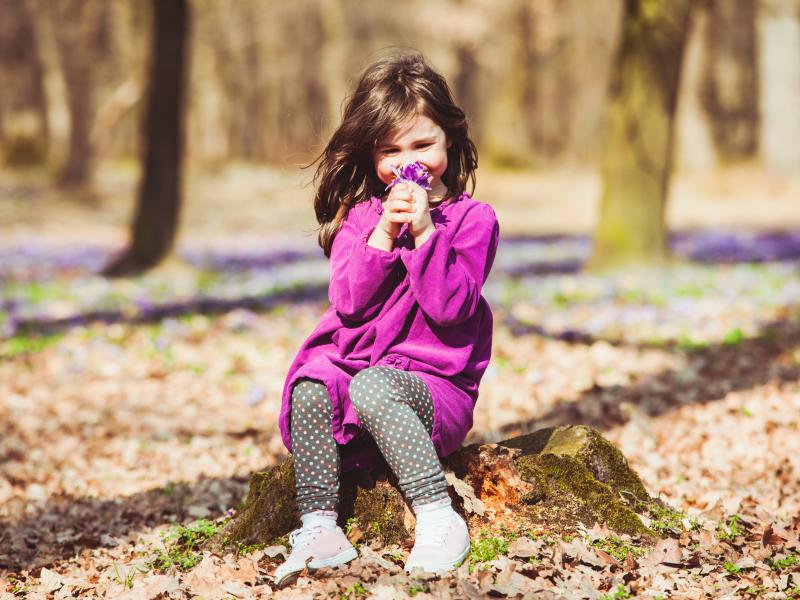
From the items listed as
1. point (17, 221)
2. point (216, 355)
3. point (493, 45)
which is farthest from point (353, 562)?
point (493, 45)

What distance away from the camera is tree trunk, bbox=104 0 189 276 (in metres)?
11.3

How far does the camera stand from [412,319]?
137 inches

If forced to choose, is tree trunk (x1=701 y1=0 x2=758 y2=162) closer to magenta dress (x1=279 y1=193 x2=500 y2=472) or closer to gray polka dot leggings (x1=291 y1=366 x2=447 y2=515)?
magenta dress (x1=279 y1=193 x2=500 y2=472)

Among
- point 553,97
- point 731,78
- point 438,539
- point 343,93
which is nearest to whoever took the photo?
point 438,539

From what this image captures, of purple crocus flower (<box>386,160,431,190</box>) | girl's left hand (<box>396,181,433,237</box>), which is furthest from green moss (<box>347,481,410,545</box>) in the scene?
purple crocus flower (<box>386,160,431,190</box>)

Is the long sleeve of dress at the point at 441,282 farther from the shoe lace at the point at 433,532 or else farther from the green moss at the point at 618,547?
the green moss at the point at 618,547

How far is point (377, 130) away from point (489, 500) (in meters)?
1.57

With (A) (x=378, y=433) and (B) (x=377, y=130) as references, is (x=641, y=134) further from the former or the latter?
(A) (x=378, y=433)

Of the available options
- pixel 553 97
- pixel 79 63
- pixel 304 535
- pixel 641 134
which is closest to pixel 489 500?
pixel 304 535

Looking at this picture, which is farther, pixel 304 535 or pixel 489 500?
pixel 489 500

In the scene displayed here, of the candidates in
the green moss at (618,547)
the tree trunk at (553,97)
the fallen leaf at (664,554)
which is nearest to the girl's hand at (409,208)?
the green moss at (618,547)

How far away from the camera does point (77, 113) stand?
25562mm

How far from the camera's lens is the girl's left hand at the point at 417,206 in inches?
128

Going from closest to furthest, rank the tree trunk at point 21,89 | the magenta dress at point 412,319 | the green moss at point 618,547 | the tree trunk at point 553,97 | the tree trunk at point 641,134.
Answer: the magenta dress at point 412,319 < the green moss at point 618,547 < the tree trunk at point 641,134 < the tree trunk at point 21,89 < the tree trunk at point 553,97
